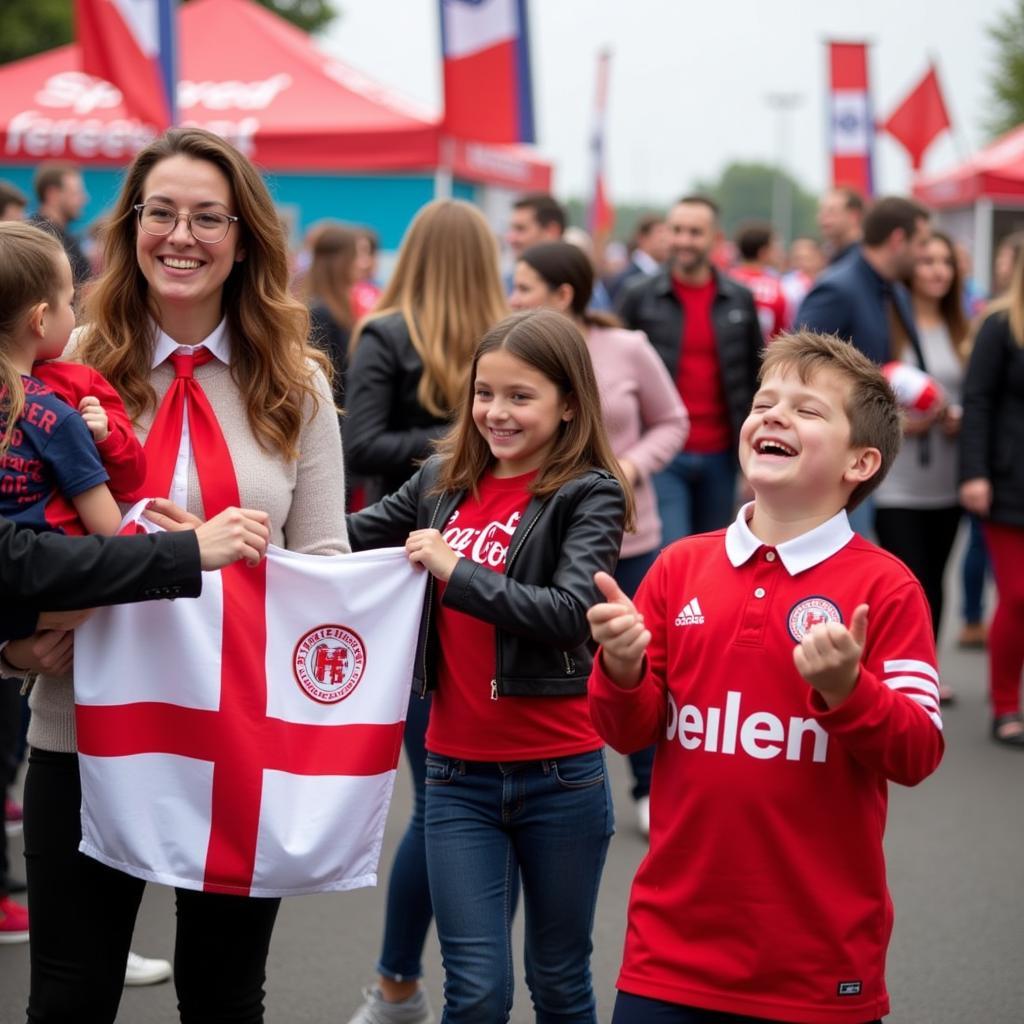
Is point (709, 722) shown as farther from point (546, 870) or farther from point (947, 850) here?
point (947, 850)

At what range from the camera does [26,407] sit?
2693mm

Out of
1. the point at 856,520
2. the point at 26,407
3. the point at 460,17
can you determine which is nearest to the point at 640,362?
the point at 856,520

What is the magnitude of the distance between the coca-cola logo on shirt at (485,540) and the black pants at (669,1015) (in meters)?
0.98

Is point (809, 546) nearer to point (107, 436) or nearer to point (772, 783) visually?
point (772, 783)

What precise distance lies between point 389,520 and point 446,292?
5.16 ft

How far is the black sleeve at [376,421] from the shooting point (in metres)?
4.84

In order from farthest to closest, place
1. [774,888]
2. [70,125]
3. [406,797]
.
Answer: [70,125] < [406,797] < [774,888]

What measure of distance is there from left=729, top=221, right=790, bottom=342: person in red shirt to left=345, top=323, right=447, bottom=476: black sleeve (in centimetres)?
573

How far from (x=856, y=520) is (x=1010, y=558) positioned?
2.34 feet

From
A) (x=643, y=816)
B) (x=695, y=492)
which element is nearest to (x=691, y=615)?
(x=643, y=816)

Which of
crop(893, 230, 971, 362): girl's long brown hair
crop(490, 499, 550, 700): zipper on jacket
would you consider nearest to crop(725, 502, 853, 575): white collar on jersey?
crop(490, 499, 550, 700): zipper on jacket

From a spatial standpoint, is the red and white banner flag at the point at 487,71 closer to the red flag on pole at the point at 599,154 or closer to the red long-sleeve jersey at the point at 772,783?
the red flag on pole at the point at 599,154

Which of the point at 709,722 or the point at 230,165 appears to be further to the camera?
the point at 230,165

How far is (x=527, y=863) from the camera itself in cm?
322
